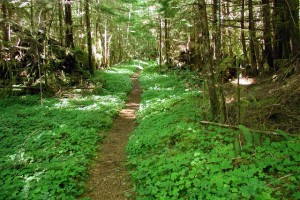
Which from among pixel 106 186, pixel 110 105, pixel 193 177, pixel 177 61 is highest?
pixel 177 61

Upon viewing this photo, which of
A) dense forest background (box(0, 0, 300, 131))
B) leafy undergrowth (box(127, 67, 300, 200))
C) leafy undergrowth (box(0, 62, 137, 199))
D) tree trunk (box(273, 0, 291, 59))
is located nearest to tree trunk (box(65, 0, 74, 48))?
dense forest background (box(0, 0, 300, 131))

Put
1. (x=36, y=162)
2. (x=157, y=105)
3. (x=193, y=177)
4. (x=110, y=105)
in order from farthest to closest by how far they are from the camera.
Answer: (x=110, y=105) < (x=157, y=105) < (x=36, y=162) < (x=193, y=177)

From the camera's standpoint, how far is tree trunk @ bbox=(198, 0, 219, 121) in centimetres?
753

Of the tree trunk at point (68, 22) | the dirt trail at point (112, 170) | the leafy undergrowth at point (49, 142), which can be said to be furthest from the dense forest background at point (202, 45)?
the dirt trail at point (112, 170)

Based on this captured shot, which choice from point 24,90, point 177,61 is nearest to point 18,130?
point 24,90

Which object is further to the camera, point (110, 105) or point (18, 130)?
point (110, 105)

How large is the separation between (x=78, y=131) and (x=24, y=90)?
8440 millimetres

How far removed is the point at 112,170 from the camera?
271 inches

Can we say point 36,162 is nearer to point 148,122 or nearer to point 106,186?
point 106,186

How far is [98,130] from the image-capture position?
31.7ft

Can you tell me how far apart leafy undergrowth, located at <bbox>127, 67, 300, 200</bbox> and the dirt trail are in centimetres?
31

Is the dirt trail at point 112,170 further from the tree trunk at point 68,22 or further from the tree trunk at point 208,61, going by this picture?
the tree trunk at point 68,22

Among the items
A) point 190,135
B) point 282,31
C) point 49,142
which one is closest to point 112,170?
point 190,135

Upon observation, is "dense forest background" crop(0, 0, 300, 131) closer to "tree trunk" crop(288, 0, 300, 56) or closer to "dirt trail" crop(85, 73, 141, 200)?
"tree trunk" crop(288, 0, 300, 56)
